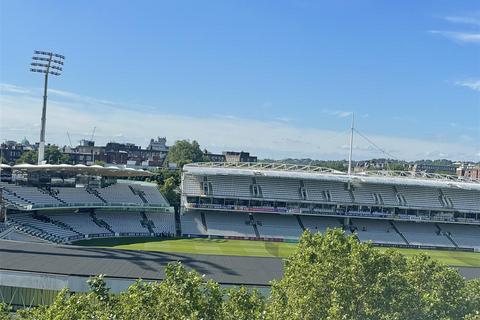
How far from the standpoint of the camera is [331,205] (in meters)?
57.8

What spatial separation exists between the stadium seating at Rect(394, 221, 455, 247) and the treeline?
40107mm

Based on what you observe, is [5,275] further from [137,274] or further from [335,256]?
[335,256]

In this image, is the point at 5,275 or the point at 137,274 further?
the point at 137,274

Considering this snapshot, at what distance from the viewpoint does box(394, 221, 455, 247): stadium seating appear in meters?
54.7

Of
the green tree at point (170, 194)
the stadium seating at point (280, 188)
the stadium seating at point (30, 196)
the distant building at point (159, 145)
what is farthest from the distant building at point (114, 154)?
the stadium seating at point (30, 196)

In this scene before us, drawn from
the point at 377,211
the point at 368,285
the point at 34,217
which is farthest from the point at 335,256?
the point at 377,211

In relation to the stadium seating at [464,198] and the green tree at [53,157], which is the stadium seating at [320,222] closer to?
the stadium seating at [464,198]

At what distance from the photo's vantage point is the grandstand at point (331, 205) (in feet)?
183

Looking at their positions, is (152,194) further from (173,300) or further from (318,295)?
(173,300)

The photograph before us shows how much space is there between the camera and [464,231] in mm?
58812

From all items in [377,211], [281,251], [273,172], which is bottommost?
[281,251]

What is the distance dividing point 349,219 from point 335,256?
44.6 meters

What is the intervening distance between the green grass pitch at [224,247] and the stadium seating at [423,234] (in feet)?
8.64

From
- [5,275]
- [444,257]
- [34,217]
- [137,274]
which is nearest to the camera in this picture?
[5,275]
